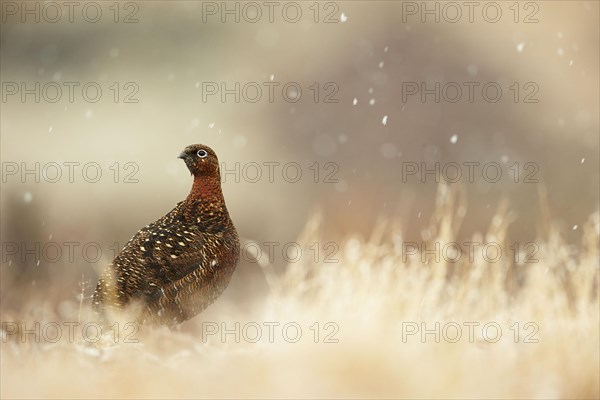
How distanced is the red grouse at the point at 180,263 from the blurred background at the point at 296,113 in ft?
30.4

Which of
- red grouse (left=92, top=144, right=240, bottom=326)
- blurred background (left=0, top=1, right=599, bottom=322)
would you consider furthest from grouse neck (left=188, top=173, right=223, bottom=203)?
blurred background (left=0, top=1, right=599, bottom=322)

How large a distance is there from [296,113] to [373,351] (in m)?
15.3

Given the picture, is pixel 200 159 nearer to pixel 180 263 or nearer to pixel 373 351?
pixel 180 263

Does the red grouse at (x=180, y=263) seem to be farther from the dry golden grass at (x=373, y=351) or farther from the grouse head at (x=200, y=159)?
the dry golden grass at (x=373, y=351)

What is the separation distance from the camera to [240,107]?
833 inches

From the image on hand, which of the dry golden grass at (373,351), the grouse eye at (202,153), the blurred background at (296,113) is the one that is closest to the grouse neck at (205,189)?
the grouse eye at (202,153)

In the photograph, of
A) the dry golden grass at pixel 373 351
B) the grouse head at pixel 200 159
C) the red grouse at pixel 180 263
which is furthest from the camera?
the grouse head at pixel 200 159

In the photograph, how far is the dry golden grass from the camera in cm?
514

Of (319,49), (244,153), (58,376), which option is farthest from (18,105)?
(58,376)

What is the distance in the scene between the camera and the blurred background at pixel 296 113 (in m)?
17.7

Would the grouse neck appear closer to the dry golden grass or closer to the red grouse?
the red grouse

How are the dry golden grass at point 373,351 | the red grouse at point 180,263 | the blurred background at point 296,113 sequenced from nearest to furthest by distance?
1. the dry golden grass at point 373,351
2. the red grouse at point 180,263
3. the blurred background at point 296,113

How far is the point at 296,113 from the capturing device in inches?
805

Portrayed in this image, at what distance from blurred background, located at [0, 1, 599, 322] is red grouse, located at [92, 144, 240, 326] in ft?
30.4
